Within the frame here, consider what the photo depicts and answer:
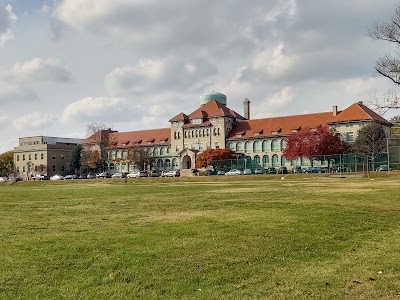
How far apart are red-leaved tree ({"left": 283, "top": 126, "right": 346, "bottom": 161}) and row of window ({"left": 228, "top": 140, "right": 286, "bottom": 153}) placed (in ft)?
45.7

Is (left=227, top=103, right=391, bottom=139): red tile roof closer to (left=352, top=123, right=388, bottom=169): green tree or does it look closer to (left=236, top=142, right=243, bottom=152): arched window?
(left=236, top=142, right=243, bottom=152): arched window

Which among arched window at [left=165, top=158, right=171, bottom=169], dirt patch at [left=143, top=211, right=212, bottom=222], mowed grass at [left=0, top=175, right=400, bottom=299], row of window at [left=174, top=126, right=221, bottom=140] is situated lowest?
mowed grass at [left=0, top=175, right=400, bottom=299]

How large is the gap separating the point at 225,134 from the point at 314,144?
28.9m

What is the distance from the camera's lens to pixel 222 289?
26.6 feet

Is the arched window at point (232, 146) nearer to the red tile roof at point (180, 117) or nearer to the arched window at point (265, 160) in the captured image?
the arched window at point (265, 160)

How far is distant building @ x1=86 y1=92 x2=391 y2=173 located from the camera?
326ft

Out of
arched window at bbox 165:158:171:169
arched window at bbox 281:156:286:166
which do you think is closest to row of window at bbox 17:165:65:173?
arched window at bbox 165:158:171:169

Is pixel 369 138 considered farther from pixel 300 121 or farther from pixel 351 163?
pixel 351 163

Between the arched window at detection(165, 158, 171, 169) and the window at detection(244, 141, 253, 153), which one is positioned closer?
the window at detection(244, 141, 253, 153)

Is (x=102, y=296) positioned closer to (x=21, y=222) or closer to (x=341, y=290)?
(x=341, y=290)

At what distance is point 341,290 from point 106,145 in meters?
116

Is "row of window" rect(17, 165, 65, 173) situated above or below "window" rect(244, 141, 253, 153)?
below

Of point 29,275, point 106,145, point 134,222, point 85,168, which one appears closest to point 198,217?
point 134,222

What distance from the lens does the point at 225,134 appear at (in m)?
113
